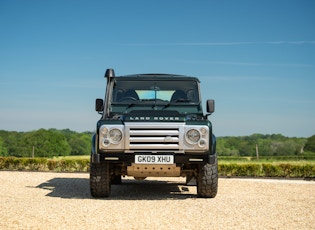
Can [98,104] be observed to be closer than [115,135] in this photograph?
No

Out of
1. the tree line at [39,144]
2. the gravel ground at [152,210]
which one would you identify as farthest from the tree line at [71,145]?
the gravel ground at [152,210]

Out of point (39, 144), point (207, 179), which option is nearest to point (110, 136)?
point (207, 179)

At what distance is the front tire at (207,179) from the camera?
8.97 m

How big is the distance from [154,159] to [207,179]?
4.23 ft

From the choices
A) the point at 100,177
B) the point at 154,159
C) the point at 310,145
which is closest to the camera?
the point at 154,159

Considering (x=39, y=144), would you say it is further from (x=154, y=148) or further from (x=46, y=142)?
(x=154, y=148)

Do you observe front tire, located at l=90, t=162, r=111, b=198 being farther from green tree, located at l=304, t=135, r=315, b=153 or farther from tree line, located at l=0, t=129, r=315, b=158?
green tree, located at l=304, t=135, r=315, b=153

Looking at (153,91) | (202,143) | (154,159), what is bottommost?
(154,159)

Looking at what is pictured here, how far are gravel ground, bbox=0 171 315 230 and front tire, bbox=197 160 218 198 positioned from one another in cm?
22

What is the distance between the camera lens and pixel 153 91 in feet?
32.4

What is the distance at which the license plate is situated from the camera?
848 cm

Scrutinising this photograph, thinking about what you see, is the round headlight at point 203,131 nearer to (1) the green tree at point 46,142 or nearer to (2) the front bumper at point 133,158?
(2) the front bumper at point 133,158

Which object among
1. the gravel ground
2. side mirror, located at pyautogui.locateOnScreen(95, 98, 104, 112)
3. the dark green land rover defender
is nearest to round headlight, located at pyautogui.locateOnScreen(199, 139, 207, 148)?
the dark green land rover defender

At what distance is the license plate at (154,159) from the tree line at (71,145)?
4649 cm
